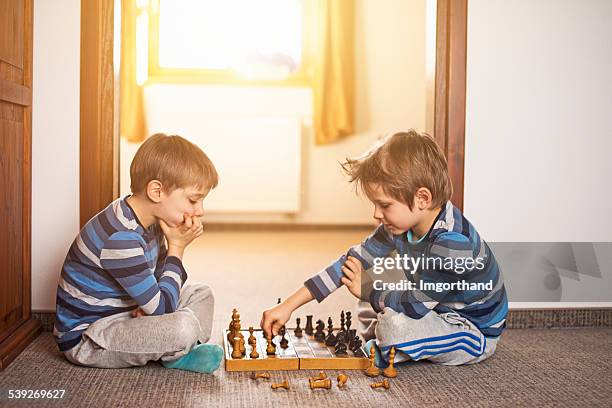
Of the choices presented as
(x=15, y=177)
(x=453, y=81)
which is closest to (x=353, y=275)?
(x=453, y=81)

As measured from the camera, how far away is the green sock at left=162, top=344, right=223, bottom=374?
5.84 feet

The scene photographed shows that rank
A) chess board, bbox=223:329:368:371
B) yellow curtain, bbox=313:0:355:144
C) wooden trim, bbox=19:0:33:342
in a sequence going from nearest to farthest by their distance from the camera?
chess board, bbox=223:329:368:371, wooden trim, bbox=19:0:33:342, yellow curtain, bbox=313:0:355:144

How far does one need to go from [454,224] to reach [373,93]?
3419mm

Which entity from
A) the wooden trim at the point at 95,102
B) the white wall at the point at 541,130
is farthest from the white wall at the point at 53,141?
the white wall at the point at 541,130

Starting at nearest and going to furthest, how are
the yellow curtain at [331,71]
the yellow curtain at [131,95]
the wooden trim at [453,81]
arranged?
1. the wooden trim at [453,81]
2. the yellow curtain at [131,95]
3. the yellow curtain at [331,71]

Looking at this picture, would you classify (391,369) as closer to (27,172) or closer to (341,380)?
(341,380)

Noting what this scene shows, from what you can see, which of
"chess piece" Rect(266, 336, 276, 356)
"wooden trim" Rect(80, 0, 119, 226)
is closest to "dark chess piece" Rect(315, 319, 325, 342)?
"chess piece" Rect(266, 336, 276, 356)

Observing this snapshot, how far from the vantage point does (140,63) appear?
5008 millimetres

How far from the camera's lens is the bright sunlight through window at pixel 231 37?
5.10 m

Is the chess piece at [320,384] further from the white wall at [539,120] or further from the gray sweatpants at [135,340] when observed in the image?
the white wall at [539,120]

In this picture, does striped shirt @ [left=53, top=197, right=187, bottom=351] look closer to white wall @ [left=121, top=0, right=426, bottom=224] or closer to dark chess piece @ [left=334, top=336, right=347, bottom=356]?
dark chess piece @ [left=334, top=336, right=347, bottom=356]

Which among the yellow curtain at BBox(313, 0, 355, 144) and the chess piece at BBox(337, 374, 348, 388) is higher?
the yellow curtain at BBox(313, 0, 355, 144)

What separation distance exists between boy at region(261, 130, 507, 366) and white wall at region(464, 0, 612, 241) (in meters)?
0.40

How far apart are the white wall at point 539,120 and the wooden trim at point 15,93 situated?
1313 mm
